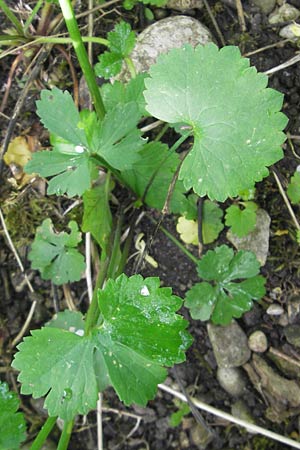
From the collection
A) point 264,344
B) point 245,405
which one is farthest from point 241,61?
point 245,405

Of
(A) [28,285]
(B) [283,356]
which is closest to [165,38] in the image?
(A) [28,285]

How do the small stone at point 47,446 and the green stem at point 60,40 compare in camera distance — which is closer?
the green stem at point 60,40

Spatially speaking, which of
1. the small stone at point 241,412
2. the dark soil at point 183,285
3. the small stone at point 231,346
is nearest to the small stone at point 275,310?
the dark soil at point 183,285

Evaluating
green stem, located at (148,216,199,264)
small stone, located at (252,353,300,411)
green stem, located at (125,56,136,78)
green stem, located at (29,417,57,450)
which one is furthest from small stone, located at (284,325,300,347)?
green stem, located at (125,56,136,78)

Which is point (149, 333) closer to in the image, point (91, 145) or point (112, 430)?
point (91, 145)

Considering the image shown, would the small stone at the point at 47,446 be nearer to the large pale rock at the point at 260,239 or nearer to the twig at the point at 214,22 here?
the large pale rock at the point at 260,239

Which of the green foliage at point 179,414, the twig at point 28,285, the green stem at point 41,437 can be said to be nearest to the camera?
the green stem at point 41,437
